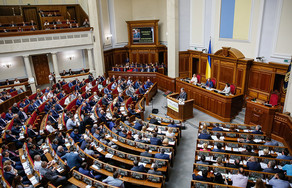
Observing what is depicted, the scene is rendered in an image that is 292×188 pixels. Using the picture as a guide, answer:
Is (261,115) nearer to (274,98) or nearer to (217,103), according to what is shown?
(274,98)

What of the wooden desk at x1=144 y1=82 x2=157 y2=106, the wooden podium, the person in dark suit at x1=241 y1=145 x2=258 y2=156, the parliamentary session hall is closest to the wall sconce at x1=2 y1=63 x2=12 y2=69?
the parliamentary session hall

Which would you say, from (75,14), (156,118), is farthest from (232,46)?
(75,14)

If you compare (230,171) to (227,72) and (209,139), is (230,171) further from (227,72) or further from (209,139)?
(227,72)

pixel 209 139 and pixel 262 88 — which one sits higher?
pixel 262 88

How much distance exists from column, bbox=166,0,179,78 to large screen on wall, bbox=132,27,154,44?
4589mm

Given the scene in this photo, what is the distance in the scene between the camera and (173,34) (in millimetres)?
14047

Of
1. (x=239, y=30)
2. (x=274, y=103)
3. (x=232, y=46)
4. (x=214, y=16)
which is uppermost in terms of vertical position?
(x=214, y=16)

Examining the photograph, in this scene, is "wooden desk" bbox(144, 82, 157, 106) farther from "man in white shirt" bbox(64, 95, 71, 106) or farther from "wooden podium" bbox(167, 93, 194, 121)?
"man in white shirt" bbox(64, 95, 71, 106)

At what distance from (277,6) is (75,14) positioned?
56.9 feet

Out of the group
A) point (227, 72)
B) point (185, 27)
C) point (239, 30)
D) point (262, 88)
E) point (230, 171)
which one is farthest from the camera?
point (185, 27)

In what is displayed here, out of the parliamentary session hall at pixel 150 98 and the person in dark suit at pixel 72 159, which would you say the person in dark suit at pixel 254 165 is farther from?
the person in dark suit at pixel 72 159

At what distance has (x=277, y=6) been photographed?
9.04 metres

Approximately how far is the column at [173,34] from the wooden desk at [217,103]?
2896 millimetres

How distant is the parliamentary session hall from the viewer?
598 cm
